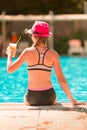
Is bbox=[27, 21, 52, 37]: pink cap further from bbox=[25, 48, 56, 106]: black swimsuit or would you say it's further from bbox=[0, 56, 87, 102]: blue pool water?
bbox=[0, 56, 87, 102]: blue pool water

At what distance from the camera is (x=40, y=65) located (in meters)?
5.81

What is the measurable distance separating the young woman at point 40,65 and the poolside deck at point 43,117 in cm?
22

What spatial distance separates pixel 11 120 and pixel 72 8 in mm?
24367

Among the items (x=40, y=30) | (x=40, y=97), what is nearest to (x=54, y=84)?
(x=40, y=97)

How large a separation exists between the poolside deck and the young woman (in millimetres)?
219

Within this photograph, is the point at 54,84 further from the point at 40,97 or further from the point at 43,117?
the point at 43,117

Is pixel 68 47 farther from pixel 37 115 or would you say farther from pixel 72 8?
pixel 37 115

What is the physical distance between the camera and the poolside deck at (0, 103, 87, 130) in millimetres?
4771

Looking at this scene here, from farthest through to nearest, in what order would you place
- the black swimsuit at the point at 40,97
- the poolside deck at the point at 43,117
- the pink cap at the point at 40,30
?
1. the black swimsuit at the point at 40,97
2. the pink cap at the point at 40,30
3. the poolside deck at the point at 43,117

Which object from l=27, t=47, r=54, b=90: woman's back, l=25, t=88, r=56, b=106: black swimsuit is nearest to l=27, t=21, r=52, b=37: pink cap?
l=27, t=47, r=54, b=90: woman's back

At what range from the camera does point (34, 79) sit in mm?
5801

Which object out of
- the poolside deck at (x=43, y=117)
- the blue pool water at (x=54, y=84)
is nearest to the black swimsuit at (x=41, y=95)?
the poolside deck at (x=43, y=117)

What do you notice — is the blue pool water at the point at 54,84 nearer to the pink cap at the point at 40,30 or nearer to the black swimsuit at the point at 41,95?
the black swimsuit at the point at 41,95

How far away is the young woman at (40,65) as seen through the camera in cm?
577
